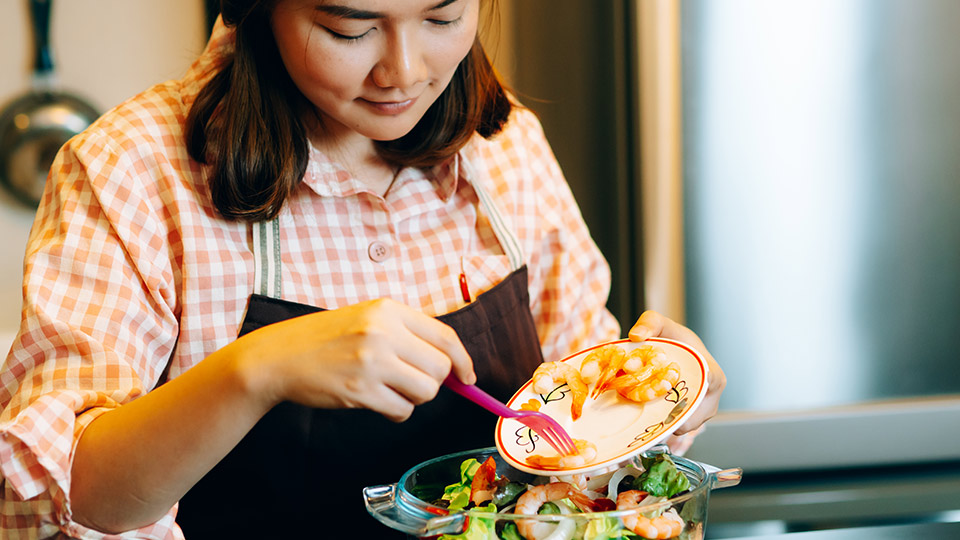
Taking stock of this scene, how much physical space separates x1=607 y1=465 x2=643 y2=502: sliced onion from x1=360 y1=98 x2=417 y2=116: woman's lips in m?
0.46

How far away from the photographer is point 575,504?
0.78m

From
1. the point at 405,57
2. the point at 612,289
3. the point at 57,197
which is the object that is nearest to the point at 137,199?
the point at 57,197

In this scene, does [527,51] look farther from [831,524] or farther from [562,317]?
[831,524]

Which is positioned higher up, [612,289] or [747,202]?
[747,202]

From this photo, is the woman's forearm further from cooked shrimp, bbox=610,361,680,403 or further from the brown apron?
cooked shrimp, bbox=610,361,680,403

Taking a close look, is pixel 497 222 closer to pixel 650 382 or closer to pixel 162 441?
pixel 650 382

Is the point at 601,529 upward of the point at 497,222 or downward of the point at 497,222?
downward

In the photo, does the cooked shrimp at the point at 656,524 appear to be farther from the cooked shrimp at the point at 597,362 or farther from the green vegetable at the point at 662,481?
the cooked shrimp at the point at 597,362

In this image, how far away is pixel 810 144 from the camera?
1519mm

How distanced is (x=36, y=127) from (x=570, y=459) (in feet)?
5.52

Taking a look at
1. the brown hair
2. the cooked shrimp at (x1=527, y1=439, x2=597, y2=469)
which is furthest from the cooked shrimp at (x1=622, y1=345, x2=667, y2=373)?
the brown hair

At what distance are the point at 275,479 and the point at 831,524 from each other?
3.02 ft

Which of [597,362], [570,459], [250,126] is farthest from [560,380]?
[250,126]

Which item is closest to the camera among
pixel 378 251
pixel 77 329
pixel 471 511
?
pixel 471 511
